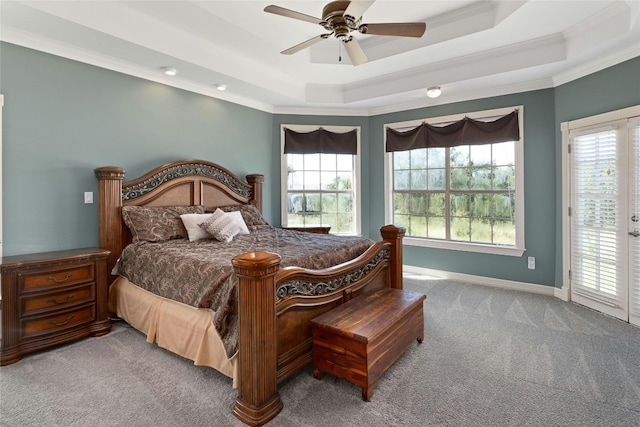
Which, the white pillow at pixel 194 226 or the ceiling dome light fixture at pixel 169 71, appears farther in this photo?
the ceiling dome light fixture at pixel 169 71

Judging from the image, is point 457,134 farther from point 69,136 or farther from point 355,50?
point 69,136

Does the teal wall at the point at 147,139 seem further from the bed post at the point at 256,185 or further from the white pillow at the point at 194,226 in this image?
the white pillow at the point at 194,226

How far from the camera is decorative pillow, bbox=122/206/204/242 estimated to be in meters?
3.20

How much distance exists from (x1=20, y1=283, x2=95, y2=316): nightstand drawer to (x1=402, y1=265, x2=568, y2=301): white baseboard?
4000mm

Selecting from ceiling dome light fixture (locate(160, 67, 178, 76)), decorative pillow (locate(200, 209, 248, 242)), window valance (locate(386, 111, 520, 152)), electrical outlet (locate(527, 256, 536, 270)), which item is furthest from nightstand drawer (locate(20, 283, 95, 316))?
electrical outlet (locate(527, 256, 536, 270))

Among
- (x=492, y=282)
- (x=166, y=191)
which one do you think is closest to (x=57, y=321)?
(x=166, y=191)

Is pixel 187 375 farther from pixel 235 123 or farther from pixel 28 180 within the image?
pixel 235 123

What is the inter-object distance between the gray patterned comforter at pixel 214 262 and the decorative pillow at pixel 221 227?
7 cm

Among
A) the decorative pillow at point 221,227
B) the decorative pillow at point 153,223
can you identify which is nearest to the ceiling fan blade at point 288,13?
the decorative pillow at point 221,227

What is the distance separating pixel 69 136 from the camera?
3094 millimetres

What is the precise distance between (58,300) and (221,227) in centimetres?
144

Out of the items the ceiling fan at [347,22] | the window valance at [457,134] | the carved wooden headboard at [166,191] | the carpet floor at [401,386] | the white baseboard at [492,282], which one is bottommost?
the carpet floor at [401,386]

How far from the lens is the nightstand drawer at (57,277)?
246 centimetres

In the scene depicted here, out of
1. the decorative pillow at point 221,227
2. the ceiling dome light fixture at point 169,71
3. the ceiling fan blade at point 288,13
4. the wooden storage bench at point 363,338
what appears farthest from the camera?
the ceiling dome light fixture at point 169,71
